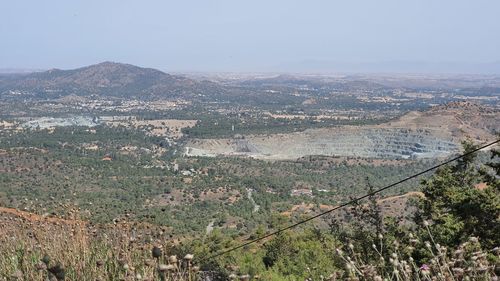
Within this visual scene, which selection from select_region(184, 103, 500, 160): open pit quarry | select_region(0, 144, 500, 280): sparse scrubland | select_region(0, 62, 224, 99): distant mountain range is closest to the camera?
select_region(0, 144, 500, 280): sparse scrubland

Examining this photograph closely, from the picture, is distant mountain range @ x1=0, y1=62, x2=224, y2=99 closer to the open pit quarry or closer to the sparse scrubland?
the open pit quarry

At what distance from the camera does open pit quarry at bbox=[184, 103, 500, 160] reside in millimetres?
65375

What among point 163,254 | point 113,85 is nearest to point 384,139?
point 163,254

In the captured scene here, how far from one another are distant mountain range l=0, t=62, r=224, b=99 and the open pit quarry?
93751 mm

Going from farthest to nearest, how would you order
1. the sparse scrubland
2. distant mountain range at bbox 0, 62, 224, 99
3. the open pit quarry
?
1. distant mountain range at bbox 0, 62, 224, 99
2. the open pit quarry
3. the sparse scrubland

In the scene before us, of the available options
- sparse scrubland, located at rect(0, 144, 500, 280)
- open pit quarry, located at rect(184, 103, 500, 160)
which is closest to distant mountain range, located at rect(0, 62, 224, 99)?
open pit quarry, located at rect(184, 103, 500, 160)

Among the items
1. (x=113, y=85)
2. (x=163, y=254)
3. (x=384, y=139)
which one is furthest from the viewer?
(x=113, y=85)

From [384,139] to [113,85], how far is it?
137 m

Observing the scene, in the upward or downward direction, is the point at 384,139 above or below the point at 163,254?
below

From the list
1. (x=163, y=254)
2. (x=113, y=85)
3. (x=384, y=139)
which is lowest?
(x=384, y=139)

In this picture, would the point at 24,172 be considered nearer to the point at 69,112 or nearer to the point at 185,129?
the point at 185,129

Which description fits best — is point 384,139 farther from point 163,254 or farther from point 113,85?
point 113,85

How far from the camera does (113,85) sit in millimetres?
187000

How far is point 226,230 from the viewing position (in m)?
31.1
